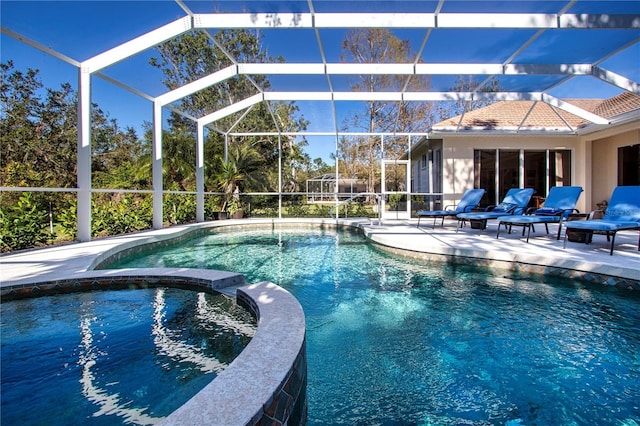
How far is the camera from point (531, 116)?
1300 cm

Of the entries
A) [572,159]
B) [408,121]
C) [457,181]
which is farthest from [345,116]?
[572,159]

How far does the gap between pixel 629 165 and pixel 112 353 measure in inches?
553

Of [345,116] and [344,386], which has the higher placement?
[345,116]

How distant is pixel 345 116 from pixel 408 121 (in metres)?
6.68

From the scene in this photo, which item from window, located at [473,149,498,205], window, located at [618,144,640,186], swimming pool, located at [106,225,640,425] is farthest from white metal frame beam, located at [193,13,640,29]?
window, located at [618,144,640,186]

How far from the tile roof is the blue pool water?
10.7 meters

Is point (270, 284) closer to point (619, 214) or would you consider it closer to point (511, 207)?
point (619, 214)

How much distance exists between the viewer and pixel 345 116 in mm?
13672

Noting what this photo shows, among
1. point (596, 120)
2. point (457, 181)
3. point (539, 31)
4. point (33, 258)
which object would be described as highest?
point (539, 31)

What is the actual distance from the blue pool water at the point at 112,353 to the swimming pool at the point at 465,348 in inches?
29.3

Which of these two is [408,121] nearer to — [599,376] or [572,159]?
[572,159]

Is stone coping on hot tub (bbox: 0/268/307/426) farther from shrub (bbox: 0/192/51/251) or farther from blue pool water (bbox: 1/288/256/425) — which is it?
shrub (bbox: 0/192/51/251)

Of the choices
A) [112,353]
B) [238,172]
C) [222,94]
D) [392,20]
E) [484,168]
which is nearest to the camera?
[112,353]

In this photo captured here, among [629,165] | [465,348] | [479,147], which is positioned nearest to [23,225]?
[465,348]
